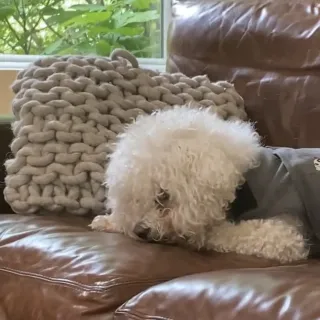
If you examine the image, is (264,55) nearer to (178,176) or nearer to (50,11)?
(178,176)

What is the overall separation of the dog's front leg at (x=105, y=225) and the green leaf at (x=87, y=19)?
1.59 metres

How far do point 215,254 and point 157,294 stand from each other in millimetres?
459

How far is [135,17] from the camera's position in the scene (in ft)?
10.9

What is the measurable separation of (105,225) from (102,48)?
1560 mm

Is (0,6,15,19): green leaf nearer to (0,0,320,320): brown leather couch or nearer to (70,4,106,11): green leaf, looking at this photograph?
(70,4,106,11): green leaf

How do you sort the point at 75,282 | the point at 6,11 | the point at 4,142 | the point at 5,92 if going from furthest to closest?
the point at 6,11
the point at 5,92
the point at 4,142
the point at 75,282

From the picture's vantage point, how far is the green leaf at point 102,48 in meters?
3.25

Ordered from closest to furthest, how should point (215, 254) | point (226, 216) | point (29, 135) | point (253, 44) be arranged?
point (215, 254), point (226, 216), point (29, 135), point (253, 44)

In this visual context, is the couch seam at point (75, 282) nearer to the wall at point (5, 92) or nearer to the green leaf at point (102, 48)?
the wall at point (5, 92)

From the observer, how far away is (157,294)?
1.28m

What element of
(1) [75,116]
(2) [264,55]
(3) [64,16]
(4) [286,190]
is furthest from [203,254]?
(3) [64,16]

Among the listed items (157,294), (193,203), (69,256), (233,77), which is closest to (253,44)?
(233,77)

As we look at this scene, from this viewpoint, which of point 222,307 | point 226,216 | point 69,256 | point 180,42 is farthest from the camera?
point 180,42

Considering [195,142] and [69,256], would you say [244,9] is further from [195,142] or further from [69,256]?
[69,256]
